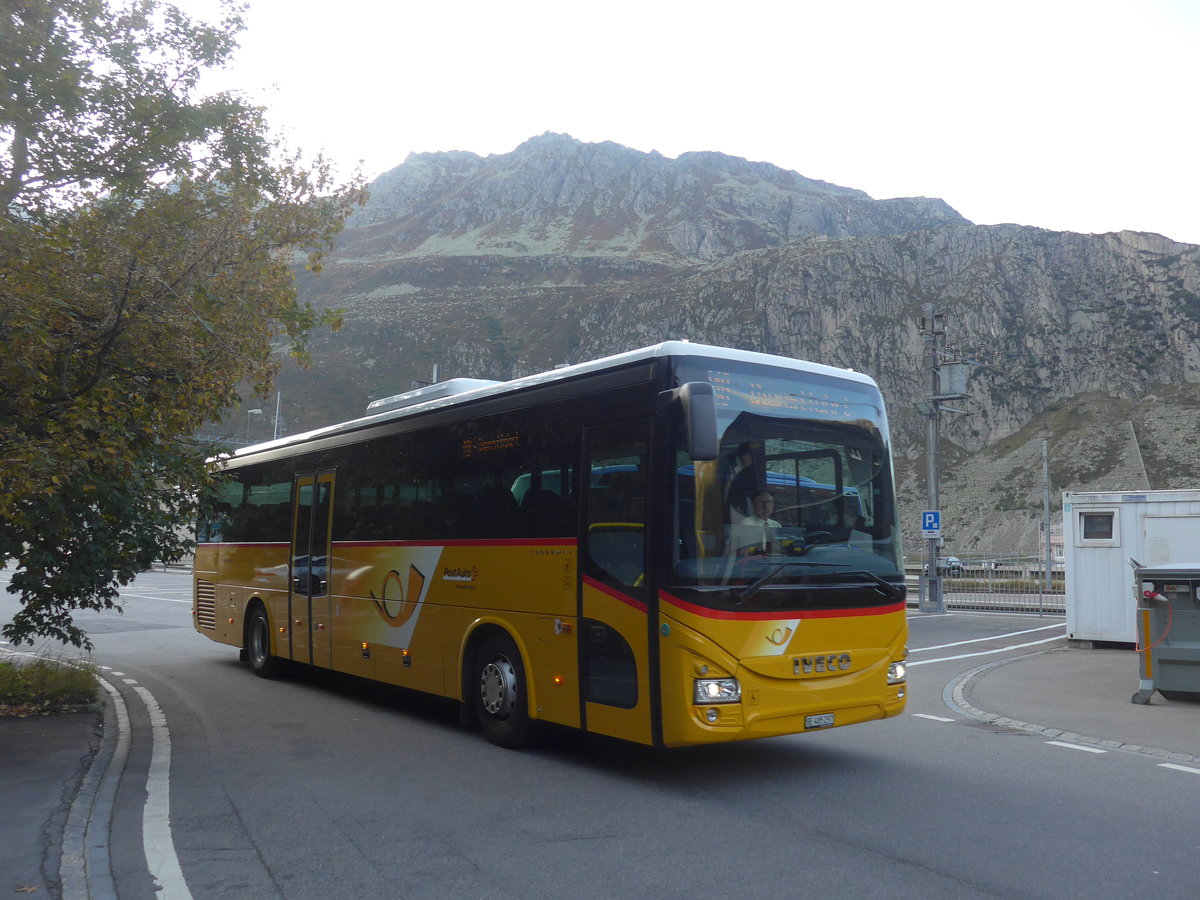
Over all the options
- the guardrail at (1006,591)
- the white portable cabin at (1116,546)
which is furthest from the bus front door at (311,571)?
the guardrail at (1006,591)

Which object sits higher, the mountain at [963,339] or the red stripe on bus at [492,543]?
the mountain at [963,339]

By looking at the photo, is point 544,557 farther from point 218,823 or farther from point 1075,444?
point 1075,444

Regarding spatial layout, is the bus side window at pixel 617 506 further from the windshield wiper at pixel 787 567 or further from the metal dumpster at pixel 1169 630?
the metal dumpster at pixel 1169 630

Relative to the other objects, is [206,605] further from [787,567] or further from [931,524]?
[931,524]

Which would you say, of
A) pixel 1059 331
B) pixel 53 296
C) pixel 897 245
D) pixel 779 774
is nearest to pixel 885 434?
pixel 779 774

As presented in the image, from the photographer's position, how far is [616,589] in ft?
23.9

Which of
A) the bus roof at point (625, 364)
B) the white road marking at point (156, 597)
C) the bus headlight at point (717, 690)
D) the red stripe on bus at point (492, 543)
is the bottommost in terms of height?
the white road marking at point (156, 597)

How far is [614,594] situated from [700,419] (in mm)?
1559

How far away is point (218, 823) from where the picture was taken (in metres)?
6.29

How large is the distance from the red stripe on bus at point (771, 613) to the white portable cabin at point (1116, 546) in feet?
37.8

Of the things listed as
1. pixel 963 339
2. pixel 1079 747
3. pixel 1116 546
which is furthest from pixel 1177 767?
pixel 963 339

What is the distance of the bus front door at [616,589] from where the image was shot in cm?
704

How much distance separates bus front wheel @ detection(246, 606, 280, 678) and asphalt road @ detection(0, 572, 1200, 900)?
9.37 feet

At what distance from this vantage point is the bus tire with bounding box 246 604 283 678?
13.4m
